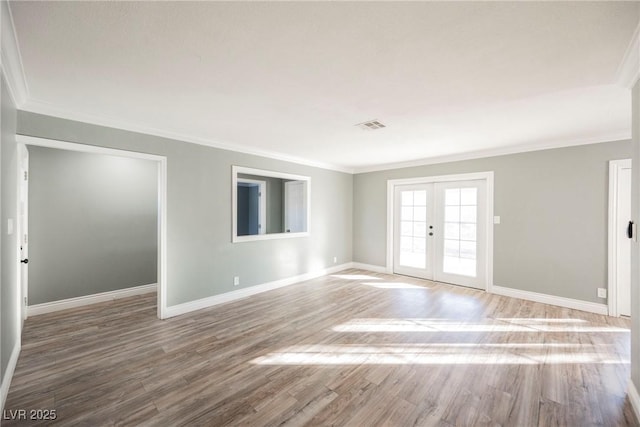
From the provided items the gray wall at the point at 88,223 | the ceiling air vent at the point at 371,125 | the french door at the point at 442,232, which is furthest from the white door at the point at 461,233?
the gray wall at the point at 88,223

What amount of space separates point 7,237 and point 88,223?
2180 millimetres

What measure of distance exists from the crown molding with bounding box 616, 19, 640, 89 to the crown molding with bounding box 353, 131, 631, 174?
211 centimetres

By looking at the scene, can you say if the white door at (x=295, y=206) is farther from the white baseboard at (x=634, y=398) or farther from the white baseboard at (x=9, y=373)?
the white baseboard at (x=634, y=398)

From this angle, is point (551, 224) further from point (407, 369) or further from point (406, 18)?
point (406, 18)

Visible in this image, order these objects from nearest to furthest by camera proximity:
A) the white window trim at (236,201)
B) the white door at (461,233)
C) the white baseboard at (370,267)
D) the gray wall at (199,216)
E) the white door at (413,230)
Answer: the gray wall at (199,216), the white window trim at (236,201), the white door at (461,233), the white door at (413,230), the white baseboard at (370,267)

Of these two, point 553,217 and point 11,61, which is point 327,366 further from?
point 553,217

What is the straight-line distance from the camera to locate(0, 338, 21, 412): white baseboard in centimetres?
193

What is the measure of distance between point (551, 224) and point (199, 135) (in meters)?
5.31

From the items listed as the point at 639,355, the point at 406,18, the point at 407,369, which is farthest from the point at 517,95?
the point at 407,369

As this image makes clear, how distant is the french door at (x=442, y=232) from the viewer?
4.93 meters

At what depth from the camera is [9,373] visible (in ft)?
7.17

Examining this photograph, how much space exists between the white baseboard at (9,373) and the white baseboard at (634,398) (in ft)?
14.0

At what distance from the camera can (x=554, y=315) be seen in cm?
370

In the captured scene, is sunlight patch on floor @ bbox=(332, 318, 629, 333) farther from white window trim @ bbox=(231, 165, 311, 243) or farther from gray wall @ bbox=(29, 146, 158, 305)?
gray wall @ bbox=(29, 146, 158, 305)
